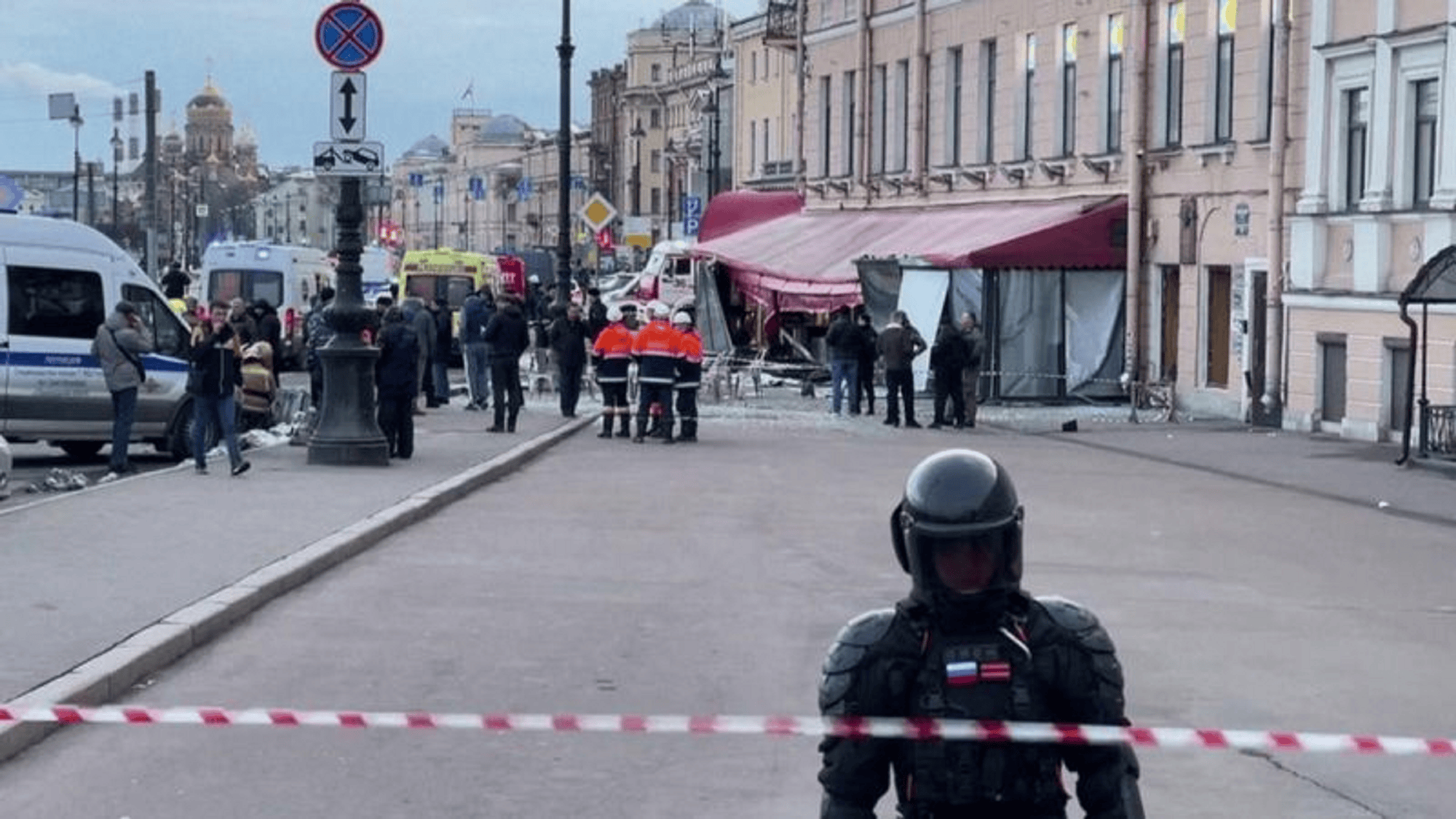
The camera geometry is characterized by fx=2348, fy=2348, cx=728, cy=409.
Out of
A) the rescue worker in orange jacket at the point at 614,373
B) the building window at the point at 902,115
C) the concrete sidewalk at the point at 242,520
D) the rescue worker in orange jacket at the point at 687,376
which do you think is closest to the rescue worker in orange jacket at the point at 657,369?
the rescue worker in orange jacket at the point at 687,376

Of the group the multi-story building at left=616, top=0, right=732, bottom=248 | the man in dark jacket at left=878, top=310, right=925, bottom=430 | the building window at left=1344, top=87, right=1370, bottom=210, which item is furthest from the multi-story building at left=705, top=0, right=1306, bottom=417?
the multi-story building at left=616, top=0, right=732, bottom=248

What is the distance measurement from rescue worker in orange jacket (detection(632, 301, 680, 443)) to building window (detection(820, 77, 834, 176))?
24.8 m

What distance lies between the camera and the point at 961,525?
4.21 metres

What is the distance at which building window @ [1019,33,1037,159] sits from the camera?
41.2m

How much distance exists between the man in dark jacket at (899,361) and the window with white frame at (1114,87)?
254 inches

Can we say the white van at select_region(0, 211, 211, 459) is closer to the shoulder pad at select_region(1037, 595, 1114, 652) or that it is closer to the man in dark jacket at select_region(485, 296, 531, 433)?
the man in dark jacket at select_region(485, 296, 531, 433)

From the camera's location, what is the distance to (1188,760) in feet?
29.9

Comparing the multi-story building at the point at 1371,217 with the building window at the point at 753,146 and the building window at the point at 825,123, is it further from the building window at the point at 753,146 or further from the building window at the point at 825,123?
the building window at the point at 753,146

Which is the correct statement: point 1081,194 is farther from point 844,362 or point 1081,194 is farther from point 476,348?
point 476,348

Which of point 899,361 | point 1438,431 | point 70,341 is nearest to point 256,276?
point 899,361

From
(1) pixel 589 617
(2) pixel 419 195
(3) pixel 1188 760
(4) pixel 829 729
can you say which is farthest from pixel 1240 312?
(2) pixel 419 195

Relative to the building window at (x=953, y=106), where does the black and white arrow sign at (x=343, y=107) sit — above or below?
below

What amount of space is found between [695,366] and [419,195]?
138m

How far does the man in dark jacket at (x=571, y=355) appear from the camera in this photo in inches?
1264
